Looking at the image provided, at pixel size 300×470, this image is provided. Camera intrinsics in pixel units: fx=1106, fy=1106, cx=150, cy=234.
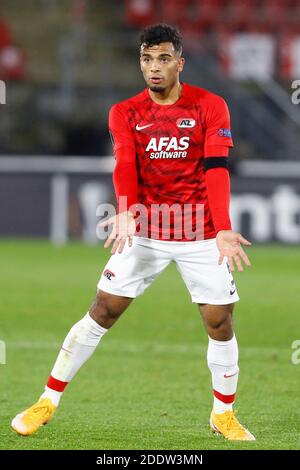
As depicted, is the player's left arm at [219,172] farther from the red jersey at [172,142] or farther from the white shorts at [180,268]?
the white shorts at [180,268]

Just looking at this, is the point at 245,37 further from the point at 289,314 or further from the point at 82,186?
the point at 289,314

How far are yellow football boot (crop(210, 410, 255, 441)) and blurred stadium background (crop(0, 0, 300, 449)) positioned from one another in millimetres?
270

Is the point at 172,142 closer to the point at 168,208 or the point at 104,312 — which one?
the point at 168,208

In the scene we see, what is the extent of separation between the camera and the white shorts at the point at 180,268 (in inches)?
222

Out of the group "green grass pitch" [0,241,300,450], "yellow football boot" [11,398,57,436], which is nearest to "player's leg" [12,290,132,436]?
"yellow football boot" [11,398,57,436]

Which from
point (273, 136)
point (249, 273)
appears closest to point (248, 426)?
point (249, 273)

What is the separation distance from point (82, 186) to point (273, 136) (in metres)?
3.43

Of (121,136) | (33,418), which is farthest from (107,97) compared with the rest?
(33,418)

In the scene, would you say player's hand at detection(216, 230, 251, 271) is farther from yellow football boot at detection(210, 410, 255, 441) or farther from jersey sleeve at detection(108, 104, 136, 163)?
yellow football boot at detection(210, 410, 255, 441)

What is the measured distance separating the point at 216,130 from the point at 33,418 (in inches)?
68.2

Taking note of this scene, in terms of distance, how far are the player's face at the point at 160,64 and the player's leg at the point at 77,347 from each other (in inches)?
43.6

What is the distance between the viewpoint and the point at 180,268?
5.75m

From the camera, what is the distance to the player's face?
18.2ft

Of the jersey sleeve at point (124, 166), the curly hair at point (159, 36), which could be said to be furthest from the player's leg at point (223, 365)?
the curly hair at point (159, 36)
